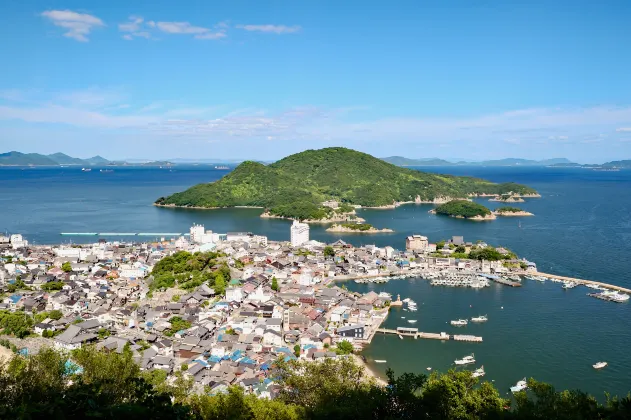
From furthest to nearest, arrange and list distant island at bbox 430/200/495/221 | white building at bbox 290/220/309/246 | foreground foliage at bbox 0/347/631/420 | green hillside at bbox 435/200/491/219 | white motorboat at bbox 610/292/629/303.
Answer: green hillside at bbox 435/200/491/219
distant island at bbox 430/200/495/221
white building at bbox 290/220/309/246
white motorboat at bbox 610/292/629/303
foreground foliage at bbox 0/347/631/420

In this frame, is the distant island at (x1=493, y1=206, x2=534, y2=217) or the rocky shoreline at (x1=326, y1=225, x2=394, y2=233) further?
the distant island at (x1=493, y1=206, x2=534, y2=217)

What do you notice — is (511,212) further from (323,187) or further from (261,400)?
(261,400)

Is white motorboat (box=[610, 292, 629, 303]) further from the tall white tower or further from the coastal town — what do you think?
the tall white tower

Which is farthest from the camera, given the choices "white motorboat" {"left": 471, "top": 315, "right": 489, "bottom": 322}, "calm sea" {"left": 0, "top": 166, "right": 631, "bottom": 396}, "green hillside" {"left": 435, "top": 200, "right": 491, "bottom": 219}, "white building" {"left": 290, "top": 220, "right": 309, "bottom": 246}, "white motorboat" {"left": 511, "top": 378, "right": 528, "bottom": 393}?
"green hillside" {"left": 435, "top": 200, "right": 491, "bottom": 219}

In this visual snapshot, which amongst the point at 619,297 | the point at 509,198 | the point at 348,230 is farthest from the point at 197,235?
the point at 509,198

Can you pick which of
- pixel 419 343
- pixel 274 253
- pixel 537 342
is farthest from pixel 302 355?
pixel 274 253

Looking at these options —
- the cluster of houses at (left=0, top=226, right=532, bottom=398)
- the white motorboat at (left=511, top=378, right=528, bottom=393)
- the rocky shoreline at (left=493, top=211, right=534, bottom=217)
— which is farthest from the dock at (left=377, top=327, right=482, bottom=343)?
the rocky shoreline at (left=493, top=211, right=534, bottom=217)
